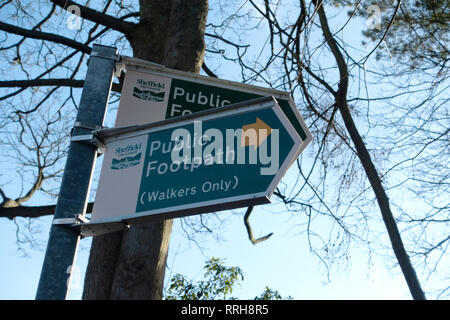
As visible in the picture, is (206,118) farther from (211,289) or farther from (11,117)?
(11,117)

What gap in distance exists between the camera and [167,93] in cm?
262

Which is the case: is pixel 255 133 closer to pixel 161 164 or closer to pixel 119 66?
pixel 161 164

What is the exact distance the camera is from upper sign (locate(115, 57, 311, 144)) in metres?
2.55

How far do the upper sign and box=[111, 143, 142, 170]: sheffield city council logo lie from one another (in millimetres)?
432

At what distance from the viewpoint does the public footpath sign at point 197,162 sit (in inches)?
76.5

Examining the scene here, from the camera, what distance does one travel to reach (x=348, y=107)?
5402 mm

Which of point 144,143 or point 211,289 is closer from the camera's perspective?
point 144,143

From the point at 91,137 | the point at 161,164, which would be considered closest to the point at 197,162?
the point at 161,164

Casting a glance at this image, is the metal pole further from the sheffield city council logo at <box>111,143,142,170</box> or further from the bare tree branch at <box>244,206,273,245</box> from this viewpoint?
the bare tree branch at <box>244,206,273,245</box>

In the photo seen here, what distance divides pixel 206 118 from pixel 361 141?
129 inches
